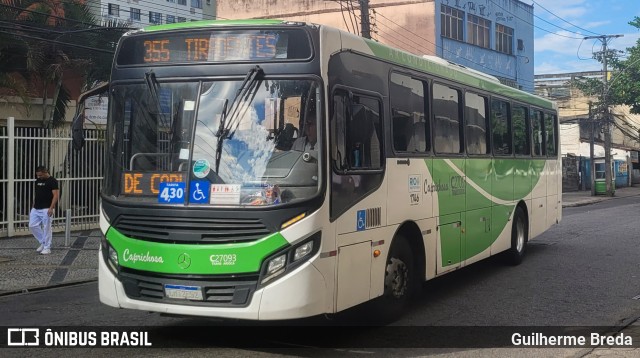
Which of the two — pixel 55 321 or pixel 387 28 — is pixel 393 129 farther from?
pixel 387 28

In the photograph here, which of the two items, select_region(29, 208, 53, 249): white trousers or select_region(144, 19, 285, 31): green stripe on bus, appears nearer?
select_region(144, 19, 285, 31): green stripe on bus

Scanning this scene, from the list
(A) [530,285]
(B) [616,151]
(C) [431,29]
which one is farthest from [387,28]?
(A) [530,285]

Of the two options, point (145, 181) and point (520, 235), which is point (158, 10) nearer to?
point (520, 235)

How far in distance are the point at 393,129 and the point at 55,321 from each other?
14.8 feet

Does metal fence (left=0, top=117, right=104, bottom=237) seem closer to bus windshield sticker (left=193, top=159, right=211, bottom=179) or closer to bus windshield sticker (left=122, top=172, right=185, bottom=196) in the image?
bus windshield sticker (left=122, top=172, right=185, bottom=196)

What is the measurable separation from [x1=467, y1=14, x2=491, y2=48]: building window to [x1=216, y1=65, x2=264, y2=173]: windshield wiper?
36499 millimetres

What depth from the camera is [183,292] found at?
225 inches

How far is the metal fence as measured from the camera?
50.3 feet

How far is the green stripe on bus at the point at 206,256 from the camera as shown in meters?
5.57

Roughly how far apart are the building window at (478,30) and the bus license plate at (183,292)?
37190 millimetres

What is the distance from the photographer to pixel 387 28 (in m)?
39.8

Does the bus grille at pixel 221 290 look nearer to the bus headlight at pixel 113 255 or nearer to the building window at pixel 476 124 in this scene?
the bus headlight at pixel 113 255

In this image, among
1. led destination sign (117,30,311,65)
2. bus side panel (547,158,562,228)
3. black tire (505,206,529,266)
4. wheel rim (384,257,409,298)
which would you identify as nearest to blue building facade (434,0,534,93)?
bus side panel (547,158,562,228)

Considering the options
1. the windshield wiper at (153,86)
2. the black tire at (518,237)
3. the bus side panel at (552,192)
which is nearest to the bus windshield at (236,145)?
the windshield wiper at (153,86)
